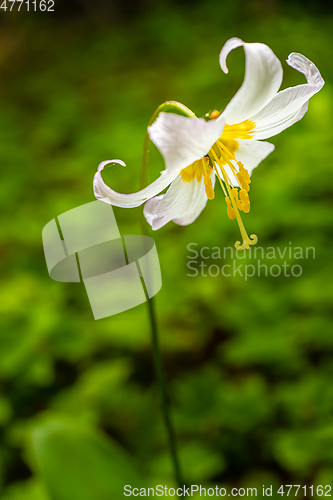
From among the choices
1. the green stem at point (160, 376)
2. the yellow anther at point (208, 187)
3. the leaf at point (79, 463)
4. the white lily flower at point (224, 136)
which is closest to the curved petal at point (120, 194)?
the white lily flower at point (224, 136)

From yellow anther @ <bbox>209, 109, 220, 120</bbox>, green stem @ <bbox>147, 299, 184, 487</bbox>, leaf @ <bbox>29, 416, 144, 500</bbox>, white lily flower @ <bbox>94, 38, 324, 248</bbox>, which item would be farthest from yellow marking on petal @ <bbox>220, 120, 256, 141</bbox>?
leaf @ <bbox>29, 416, 144, 500</bbox>

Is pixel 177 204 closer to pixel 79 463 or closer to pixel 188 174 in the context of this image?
pixel 188 174

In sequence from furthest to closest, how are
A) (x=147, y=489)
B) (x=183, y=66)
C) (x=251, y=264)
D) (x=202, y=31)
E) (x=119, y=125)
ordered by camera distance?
(x=202, y=31) → (x=183, y=66) → (x=119, y=125) → (x=251, y=264) → (x=147, y=489)

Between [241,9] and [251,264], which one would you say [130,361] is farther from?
[241,9]

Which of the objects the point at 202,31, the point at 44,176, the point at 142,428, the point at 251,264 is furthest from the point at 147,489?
the point at 202,31

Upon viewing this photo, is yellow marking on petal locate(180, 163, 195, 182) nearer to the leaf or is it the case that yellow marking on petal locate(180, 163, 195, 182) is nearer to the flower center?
the flower center

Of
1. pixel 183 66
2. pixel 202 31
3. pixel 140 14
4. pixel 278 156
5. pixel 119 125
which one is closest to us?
pixel 278 156

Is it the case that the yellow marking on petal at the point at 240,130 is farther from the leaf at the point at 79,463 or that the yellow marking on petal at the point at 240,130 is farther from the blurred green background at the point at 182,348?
the leaf at the point at 79,463

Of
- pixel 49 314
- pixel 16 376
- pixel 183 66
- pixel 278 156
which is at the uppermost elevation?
pixel 183 66
